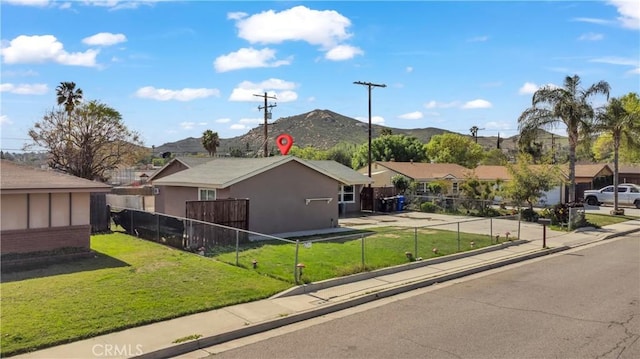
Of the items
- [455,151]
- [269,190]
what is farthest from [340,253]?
[455,151]

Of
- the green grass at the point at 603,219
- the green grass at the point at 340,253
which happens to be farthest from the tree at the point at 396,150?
the green grass at the point at 340,253

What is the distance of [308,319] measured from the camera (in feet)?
33.7

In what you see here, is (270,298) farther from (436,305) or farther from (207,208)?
(207,208)

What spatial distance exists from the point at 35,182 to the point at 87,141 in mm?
27594

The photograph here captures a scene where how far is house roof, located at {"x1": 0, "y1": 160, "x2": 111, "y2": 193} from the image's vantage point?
45.8ft

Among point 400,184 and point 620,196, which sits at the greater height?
point 400,184

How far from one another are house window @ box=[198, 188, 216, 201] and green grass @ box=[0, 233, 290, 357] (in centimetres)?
657

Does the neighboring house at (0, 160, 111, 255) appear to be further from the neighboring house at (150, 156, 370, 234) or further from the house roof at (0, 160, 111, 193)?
the neighboring house at (150, 156, 370, 234)

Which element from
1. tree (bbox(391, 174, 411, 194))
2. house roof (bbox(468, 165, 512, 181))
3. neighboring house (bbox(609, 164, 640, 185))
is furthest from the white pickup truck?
tree (bbox(391, 174, 411, 194))

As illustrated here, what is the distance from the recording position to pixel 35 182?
14570 millimetres

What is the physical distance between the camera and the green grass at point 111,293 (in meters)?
8.62

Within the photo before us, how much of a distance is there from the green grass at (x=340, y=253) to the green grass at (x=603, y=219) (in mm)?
12493

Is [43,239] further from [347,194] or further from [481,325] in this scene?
[347,194]

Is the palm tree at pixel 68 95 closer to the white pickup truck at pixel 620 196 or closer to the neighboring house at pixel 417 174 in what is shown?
the neighboring house at pixel 417 174
